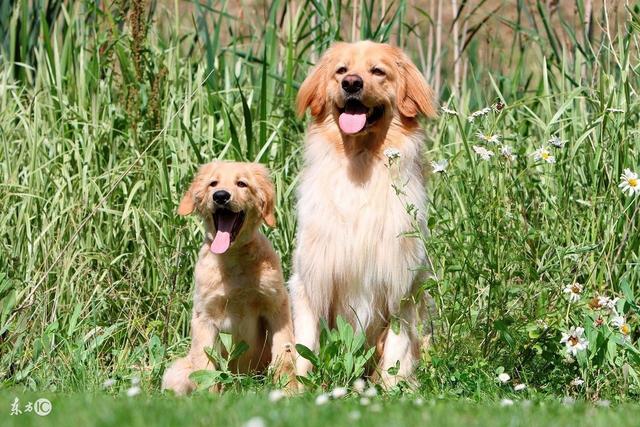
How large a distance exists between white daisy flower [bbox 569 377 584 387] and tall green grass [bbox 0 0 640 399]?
4cm

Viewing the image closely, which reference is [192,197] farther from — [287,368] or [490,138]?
[490,138]

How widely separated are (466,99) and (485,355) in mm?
2105

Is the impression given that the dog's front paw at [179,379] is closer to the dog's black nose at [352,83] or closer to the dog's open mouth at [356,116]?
the dog's open mouth at [356,116]

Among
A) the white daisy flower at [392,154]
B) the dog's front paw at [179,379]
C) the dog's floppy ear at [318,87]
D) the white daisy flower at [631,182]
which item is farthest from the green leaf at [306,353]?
the white daisy flower at [631,182]

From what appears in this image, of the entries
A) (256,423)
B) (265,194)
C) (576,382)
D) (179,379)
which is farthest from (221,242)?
(256,423)

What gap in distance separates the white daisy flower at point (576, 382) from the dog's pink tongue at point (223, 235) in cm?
161

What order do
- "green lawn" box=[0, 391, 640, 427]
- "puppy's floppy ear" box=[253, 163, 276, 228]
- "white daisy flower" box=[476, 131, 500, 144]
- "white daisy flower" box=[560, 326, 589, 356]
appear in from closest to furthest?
"green lawn" box=[0, 391, 640, 427] < "white daisy flower" box=[560, 326, 589, 356] < "white daisy flower" box=[476, 131, 500, 144] < "puppy's floppy ear" box=[253, 163, 276, 228]

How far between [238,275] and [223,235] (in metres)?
0.20

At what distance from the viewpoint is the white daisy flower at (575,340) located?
4.25 meters

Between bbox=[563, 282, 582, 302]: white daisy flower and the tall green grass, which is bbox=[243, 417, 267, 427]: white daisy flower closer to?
the tall green grass

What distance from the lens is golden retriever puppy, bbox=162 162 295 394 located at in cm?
476

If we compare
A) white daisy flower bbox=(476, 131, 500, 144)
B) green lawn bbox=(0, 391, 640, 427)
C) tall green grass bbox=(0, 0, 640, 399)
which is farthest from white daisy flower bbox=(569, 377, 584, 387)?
white daisy flower bbox=(476, 131, 500, 144)

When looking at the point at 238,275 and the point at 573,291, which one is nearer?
the point at 573,291

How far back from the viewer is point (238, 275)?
485cm
